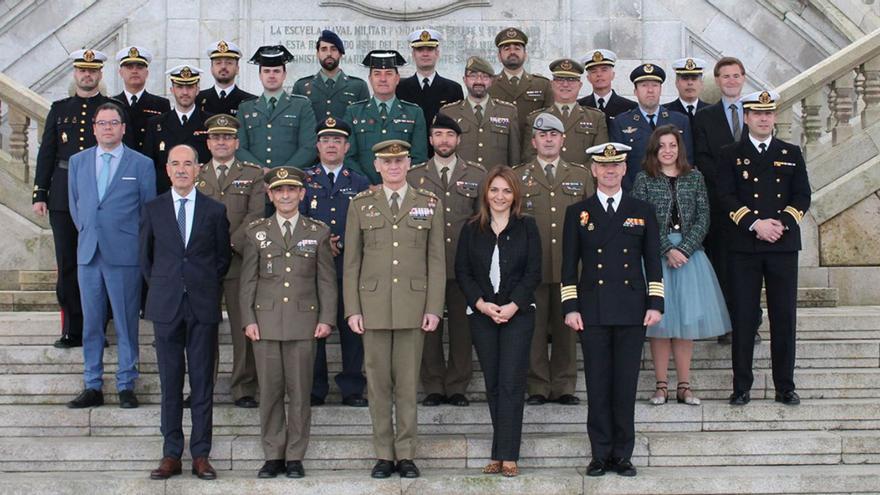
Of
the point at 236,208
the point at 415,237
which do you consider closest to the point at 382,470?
the point at 415,237

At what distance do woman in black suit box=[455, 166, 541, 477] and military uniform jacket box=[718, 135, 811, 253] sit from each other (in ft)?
5.58

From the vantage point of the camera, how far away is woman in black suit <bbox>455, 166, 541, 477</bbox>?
8.08m

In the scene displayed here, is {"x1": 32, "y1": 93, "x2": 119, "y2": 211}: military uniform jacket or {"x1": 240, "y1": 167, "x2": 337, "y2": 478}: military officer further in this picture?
{"x1": 32, "y1": 93, "x2": 119, "y2": 211}: military uniform jacket

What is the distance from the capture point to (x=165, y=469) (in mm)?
A: 7984

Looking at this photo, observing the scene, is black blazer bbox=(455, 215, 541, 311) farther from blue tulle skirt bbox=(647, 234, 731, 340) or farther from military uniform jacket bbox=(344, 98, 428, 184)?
military uniform jacket bbox=(344, 98, 428, 184)

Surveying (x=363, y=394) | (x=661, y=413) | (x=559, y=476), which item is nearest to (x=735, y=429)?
(x=661, y=413)

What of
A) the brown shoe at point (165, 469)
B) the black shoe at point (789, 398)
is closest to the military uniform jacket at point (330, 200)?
the brown shoe at point (165, 469)

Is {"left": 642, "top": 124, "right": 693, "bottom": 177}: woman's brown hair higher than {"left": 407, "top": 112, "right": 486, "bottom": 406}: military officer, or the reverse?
{"left": 642, "top": 124, "right": 693, "bottom": 177}: woman's brown hair

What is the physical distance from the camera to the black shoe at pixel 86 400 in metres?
8.78

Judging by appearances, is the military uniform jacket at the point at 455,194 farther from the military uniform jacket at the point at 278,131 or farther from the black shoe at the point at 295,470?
the black shoe at the point at 295,470

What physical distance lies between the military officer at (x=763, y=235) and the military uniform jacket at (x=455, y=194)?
1.89m

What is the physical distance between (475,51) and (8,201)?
588 centimetres

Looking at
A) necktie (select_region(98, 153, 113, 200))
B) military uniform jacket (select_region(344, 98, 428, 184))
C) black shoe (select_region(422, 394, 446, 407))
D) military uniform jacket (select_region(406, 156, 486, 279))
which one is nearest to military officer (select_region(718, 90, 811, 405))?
military uniform jacket (select_region(406, 156, 486, 279))

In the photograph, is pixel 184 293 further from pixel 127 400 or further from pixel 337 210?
pixel 337 210
